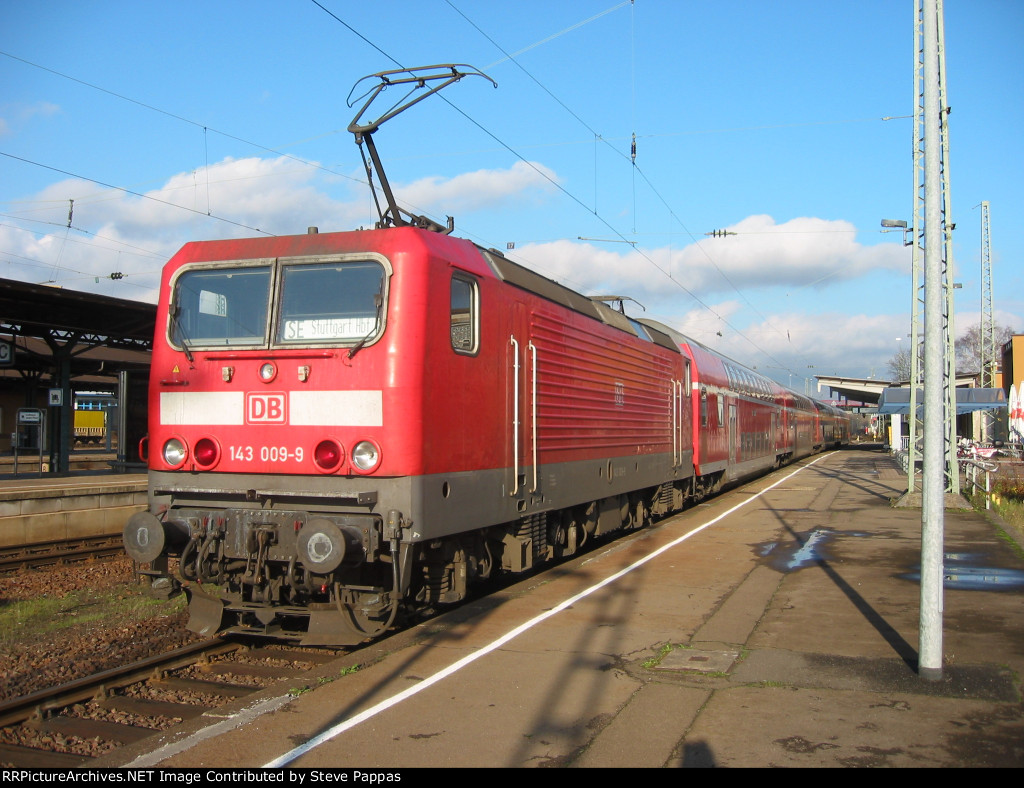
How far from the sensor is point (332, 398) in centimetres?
700

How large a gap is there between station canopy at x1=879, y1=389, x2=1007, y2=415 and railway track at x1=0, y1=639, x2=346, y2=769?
2944 cm

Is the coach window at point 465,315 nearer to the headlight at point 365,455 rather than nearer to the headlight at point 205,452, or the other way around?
the headlight at point 365,455

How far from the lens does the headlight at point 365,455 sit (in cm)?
679

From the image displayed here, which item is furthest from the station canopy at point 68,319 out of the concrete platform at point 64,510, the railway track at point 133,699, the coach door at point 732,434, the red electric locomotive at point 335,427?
the coach door at point 732,434

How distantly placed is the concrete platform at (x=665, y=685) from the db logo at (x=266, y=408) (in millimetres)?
2036

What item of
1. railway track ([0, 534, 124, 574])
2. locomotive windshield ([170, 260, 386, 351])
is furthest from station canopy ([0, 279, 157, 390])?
locomotive windshield ([170, 260, 386, 351])

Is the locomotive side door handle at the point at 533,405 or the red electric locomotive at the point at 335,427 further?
the locomotive side door handle at the point at 533,405

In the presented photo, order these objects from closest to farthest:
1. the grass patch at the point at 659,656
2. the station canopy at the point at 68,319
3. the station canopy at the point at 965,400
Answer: the grass patch at the point at 659,656 < the station canopy at the point at 68,319 < the station canopy at the point at 965,400

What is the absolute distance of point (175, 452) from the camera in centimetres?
752

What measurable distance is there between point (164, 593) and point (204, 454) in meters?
1.28

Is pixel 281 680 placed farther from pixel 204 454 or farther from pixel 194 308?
pixel 194 308

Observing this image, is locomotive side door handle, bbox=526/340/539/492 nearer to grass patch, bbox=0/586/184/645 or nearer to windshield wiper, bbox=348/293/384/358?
windshield wiper, bbox=348/293/384/358
